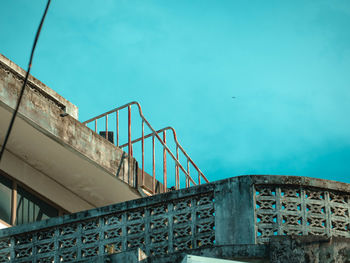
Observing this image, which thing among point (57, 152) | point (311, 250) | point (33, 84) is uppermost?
point (33, 84)

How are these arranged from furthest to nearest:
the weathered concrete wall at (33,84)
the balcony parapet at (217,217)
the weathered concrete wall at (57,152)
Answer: the weathered concrete wall at (57,152), the weathered concrete wall at (33,84), the balcony parapet at (217,217)

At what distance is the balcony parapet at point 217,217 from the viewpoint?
11578 millimetres

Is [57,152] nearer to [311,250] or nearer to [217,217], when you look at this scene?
[217,217]

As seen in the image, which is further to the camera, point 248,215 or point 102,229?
point 102,229

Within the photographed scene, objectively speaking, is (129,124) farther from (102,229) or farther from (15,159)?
(102,229)

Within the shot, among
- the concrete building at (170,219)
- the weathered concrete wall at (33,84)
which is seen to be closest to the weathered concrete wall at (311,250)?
the concrete building at (170,219)

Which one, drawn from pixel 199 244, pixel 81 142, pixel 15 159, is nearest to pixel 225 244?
pixel 199 244

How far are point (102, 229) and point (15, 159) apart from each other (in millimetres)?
4159

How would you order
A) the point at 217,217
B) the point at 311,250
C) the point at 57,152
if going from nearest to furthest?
the point at 311,250, the point at 217,217, the point at 57,152

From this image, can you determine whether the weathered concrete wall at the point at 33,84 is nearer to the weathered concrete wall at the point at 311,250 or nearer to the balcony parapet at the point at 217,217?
the balcony parapet at the point at 217,217

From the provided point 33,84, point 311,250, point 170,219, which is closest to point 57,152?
point 33,84

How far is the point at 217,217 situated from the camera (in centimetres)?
1167

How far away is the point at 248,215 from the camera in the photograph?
11.6m

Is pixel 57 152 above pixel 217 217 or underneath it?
above
